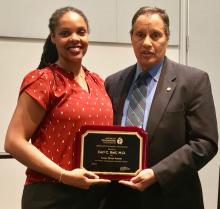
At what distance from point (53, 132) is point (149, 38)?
60cm

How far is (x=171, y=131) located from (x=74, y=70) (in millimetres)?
498

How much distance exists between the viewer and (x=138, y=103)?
2121 mm

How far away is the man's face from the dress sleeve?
46 centimetres

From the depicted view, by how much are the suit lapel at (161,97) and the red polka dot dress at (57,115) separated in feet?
0.76

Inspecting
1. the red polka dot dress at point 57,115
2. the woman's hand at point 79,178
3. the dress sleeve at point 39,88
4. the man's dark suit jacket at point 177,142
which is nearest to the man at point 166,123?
the man's dark suit jacket at point 177,142

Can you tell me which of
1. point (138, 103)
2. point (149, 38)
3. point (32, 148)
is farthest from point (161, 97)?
point (32, 148)

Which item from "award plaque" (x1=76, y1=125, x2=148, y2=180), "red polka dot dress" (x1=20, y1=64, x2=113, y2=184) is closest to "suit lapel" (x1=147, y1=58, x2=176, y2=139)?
"award plaque" (x1=76, y1=125, x2=148, y2=180)

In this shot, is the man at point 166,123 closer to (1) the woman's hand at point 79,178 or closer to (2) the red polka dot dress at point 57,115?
(1) the woman's hand at point 79,178

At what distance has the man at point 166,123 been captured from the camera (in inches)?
79.0

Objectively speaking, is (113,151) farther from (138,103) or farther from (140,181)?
(138,103)

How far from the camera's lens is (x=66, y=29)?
2012mm

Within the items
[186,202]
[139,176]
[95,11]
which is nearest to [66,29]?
[139,176]

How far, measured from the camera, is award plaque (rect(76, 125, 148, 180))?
1.90 metres

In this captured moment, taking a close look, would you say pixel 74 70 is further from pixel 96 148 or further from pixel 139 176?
pixel 139 176
